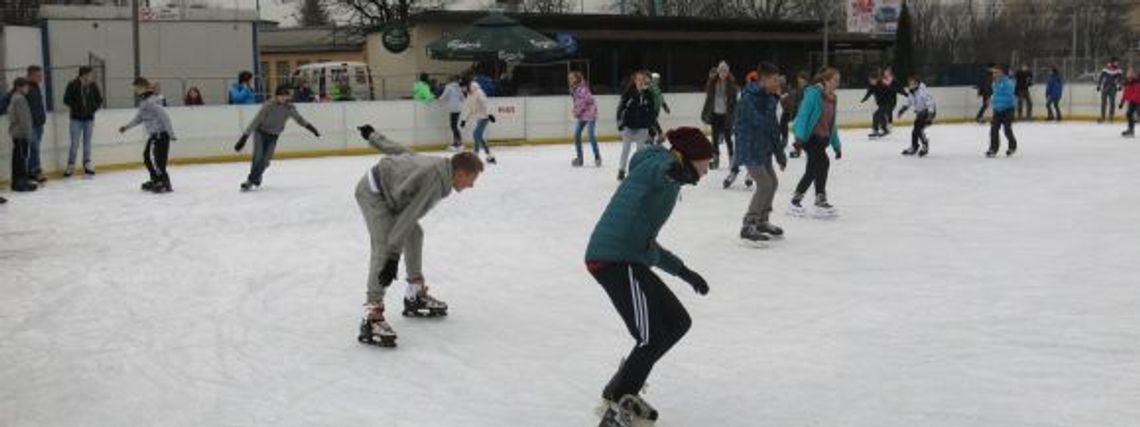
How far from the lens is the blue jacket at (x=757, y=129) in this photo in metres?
9.43

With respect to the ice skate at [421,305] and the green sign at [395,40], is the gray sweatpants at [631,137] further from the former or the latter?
the green sign at [395,40]

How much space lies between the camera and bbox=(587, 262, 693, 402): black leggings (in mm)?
4246

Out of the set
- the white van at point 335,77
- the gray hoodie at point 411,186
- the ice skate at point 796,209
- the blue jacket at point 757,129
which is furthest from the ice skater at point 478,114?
the white van at point 335,77

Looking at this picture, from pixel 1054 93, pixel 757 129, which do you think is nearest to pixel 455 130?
pixel 757 129

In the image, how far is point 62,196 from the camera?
42.5ft

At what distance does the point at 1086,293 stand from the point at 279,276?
17.2 feet

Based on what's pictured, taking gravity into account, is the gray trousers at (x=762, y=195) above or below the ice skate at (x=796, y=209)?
above

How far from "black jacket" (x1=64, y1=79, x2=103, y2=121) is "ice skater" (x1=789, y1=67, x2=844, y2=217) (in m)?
9.58

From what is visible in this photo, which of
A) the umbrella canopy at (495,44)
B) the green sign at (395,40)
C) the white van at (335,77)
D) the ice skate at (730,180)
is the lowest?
the ice skate at (730,180)

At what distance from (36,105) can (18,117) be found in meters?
0.87

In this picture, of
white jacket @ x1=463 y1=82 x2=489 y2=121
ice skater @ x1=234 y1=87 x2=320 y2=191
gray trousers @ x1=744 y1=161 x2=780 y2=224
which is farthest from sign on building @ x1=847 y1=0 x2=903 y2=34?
gray trousers @ x1=744 y1=161 x2=780 y2=224

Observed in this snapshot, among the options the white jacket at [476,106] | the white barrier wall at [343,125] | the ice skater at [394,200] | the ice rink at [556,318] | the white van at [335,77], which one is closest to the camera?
the ice rink at [556,318]

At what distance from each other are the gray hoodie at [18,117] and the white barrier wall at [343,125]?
1.38m

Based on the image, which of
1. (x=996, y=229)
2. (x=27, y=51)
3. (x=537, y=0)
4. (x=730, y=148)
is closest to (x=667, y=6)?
(x=537, y=0)
